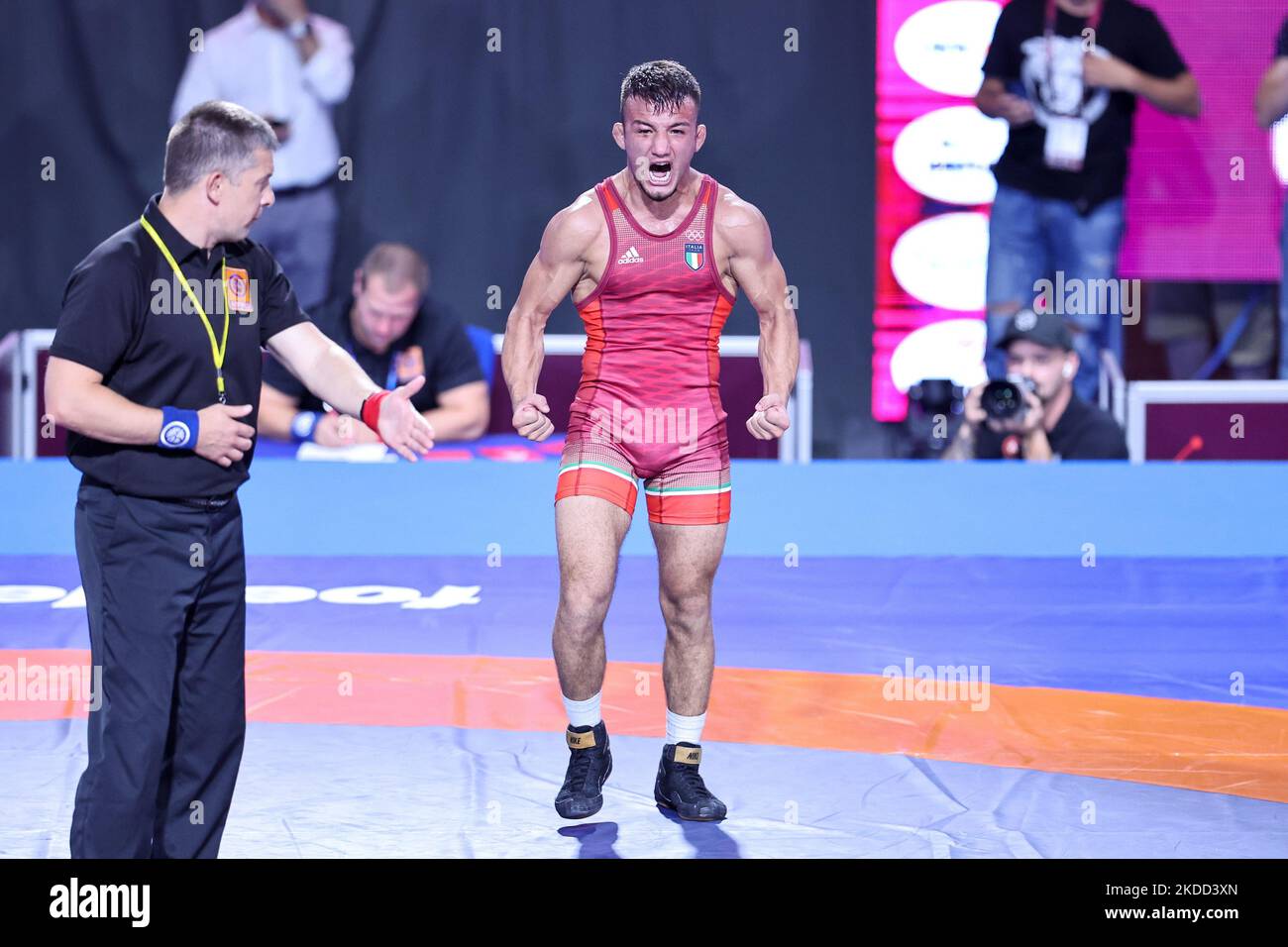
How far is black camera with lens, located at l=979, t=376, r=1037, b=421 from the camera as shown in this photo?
26.4 ft

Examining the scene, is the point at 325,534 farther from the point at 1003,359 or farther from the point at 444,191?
the point at 1003,359

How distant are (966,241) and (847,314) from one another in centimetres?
94

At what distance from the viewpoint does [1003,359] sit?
9.03m

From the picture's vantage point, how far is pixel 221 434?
9.49 feet

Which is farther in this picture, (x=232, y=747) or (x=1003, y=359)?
(x=1003, y=359)

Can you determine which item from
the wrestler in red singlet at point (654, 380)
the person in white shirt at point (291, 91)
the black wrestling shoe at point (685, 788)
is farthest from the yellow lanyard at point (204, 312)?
the person in white shirt at point (291, 91)

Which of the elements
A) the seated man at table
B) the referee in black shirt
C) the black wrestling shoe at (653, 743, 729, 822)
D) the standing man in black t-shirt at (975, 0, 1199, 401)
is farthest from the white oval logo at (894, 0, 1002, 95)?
the referee in black shirt

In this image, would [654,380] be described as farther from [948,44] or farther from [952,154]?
[948,44]

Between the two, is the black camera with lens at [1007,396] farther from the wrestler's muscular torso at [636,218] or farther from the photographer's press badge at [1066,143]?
the wrestler's muscular torso at [636,218]

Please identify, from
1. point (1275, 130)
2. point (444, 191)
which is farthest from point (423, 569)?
point (1275, 130)

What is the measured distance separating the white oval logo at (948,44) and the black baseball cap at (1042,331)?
1791 mm

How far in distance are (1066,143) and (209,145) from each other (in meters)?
7.14

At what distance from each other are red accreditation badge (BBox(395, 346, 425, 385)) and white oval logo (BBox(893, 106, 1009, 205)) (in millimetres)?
3149

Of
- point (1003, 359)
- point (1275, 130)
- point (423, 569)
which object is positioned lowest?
point (423, 569)
